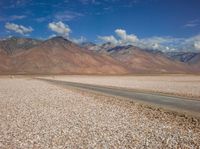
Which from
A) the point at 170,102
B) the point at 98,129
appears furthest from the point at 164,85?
the point at 98,129

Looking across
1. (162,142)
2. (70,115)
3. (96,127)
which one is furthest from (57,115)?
(162,142)

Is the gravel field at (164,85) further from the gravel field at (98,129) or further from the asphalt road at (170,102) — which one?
the gravel field at (98,129)

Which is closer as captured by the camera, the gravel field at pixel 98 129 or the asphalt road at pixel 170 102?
the gravel field at pixel 98 129

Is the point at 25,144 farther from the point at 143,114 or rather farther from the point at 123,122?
the point at 143,114

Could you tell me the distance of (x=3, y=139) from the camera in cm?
1171

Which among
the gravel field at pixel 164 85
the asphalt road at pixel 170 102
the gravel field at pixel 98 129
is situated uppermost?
the gravel field at pixel 164 85

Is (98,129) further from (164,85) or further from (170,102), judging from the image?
(164,85)

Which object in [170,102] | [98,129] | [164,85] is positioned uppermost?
[164,85]

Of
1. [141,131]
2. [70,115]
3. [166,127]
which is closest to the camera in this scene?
[141,131]

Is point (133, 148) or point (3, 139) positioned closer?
point (133, 148)

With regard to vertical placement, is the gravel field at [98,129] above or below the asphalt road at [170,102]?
below

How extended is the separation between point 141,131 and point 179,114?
18.7ft

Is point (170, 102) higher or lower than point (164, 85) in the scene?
lower

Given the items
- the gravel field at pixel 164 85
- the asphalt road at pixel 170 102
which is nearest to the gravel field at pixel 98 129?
the asphalt road at pixel 170 102
